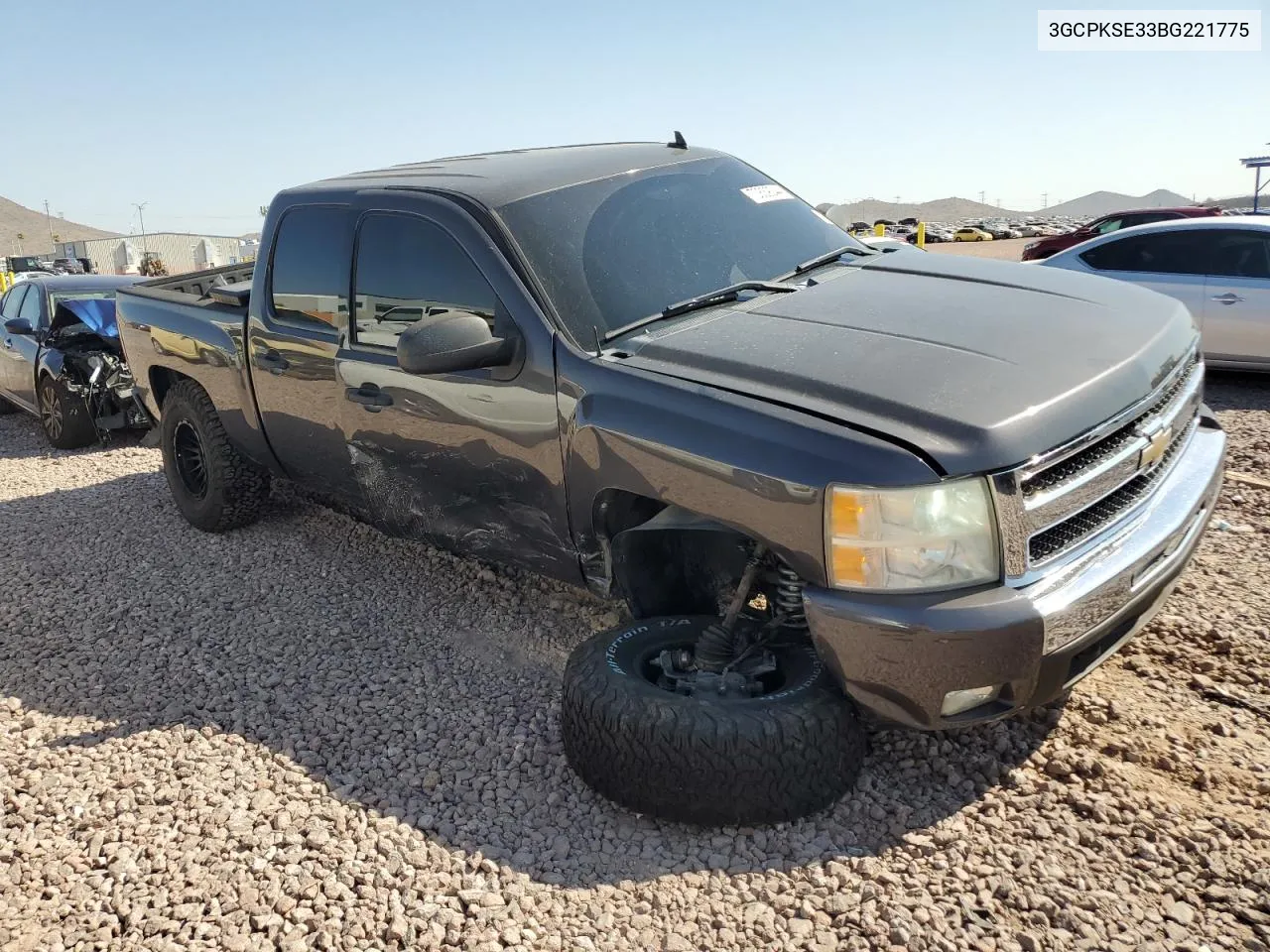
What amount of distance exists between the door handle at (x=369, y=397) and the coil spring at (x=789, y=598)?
174 centimetres

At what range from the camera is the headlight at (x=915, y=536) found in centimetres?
248

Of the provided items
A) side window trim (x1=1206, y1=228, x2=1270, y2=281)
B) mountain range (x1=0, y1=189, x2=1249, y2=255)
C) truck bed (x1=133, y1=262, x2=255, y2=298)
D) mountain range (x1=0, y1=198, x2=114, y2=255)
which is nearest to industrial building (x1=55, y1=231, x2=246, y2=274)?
mountain range (x1=0, y1=189, x2=1249, y2=255)

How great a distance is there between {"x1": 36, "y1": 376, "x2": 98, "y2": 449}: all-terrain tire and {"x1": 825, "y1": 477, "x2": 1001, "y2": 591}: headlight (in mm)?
8035

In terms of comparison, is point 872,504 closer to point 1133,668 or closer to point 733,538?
point 733,538

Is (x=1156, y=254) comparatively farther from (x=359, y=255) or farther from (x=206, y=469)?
(x=206, y=469)

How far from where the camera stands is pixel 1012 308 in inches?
128

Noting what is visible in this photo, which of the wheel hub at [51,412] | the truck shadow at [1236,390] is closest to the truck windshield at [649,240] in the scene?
the truck shadow at [1236,390]

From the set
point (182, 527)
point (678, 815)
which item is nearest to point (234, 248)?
point (182, 527)

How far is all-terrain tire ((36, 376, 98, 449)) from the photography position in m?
8.66

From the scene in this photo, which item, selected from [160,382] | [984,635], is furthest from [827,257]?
[160,382]

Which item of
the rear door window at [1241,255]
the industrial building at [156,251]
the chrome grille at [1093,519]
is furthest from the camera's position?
the industrial building at [156,251]

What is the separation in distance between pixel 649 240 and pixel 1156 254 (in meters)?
6.55

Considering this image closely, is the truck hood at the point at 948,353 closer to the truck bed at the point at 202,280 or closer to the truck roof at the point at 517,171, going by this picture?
the truck roof at the point at 517,171

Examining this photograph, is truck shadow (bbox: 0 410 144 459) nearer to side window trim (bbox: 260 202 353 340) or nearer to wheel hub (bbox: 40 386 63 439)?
wheel hub (bbox: 40 386 63 439)
